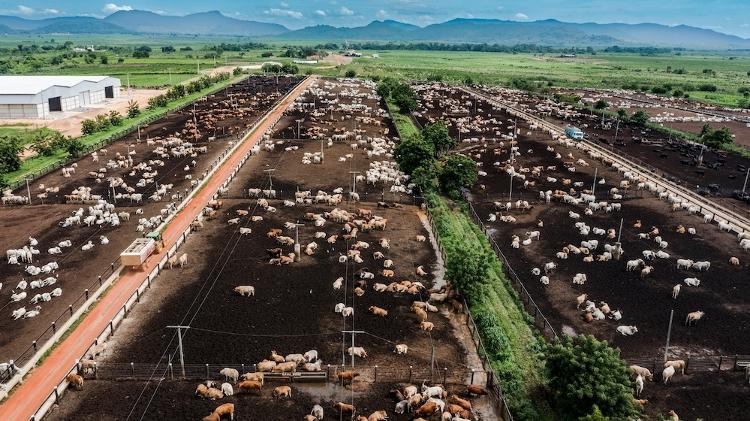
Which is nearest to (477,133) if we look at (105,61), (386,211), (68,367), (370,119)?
(370,119)

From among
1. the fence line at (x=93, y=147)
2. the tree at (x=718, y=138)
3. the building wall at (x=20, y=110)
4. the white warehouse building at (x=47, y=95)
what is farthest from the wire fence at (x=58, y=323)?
the tree at (x=718, y=138)

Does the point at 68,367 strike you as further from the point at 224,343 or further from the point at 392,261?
the point at 392,261

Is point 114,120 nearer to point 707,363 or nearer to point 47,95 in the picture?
point 47,95

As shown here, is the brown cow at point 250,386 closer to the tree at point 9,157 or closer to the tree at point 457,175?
the tree at point 457,175

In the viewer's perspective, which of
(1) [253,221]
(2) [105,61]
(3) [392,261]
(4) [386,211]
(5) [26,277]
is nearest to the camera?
(5) [26,277]

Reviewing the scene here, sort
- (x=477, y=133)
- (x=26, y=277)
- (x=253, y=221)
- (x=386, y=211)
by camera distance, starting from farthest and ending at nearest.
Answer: (x=477, y=133) → (x=386, y=211) → (x=253, y=221) → (x=26, y=277)

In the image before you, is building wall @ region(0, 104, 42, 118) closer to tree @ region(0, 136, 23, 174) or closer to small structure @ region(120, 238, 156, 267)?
tree @ region(0, 136, 23, 174)

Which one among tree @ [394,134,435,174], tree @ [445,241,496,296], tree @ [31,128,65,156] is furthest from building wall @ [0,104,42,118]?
tree @ [445,241,496,296]
